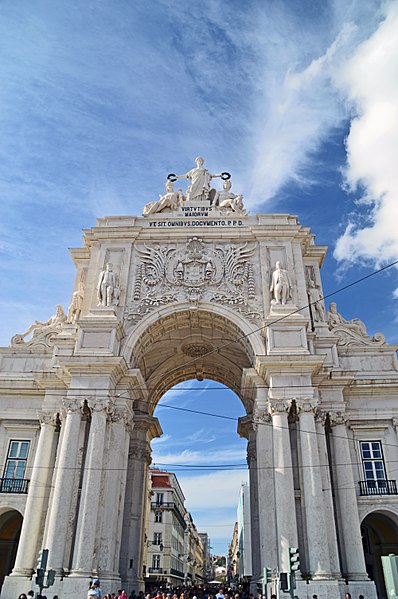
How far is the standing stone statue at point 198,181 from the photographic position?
29.5m

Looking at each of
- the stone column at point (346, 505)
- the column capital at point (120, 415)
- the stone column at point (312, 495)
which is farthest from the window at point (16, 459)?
the stone column at point (346, 505)

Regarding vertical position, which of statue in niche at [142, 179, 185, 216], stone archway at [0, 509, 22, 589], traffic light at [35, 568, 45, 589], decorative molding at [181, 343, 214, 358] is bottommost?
traffic light at [35, 568, 45, 589]

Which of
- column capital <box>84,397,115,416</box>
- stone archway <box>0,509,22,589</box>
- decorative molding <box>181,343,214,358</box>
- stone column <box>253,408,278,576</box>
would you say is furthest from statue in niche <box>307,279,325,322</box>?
stone archway <box>0,509,22,589</box>

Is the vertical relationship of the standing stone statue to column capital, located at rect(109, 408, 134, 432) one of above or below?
above

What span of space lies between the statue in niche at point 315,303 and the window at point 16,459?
15949mm

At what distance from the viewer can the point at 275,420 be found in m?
21.3

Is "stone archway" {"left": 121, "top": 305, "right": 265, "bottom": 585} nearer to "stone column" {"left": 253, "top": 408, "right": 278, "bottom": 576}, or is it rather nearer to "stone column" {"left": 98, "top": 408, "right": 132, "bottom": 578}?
"stone column" {"left": 253, "top": 408, "right": 278, "bottom": 576}

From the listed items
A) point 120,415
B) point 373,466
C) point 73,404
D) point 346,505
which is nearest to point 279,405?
point 346,505

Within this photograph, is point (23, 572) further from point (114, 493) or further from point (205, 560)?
point (205, 560)

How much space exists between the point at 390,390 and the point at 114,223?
17.1 m

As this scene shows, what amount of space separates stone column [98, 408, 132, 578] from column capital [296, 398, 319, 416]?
7967 mm

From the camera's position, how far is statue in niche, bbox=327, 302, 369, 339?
2667 centimetres

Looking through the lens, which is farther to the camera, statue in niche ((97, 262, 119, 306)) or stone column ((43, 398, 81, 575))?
statue in niche ((97, 262, 119, 306))

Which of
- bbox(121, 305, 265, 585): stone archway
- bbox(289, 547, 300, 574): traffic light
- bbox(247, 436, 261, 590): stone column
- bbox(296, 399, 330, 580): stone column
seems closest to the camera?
bbox(289, 547, 300, 574): traffic light
